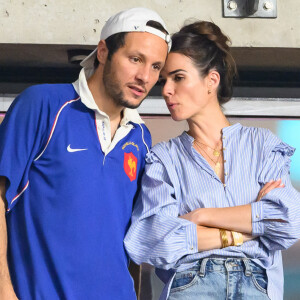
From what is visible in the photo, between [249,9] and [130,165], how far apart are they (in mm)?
1366

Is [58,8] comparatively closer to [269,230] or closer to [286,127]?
[286,127]

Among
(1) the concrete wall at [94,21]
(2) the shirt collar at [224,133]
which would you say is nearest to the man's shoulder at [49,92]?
(2) the shirt collar at [224,133]

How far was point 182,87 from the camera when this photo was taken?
2.88 metres

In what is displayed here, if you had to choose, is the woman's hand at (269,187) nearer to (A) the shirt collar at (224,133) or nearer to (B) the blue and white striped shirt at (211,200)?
(B) the blue and white striped shirt at (211,200)

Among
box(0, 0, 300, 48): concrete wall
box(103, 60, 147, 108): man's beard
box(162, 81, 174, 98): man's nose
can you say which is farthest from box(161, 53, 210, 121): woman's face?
box(0, 0, 300, 48): concrete wall

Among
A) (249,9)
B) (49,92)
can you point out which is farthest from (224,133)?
(249,9)

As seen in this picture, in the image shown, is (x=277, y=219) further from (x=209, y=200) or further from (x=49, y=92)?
(x=49, y=92)

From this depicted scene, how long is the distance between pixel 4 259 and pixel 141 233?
1.64 ft

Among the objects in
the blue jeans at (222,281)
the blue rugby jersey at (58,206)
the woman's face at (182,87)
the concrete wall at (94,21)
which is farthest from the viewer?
the concrete wall at (94,21)

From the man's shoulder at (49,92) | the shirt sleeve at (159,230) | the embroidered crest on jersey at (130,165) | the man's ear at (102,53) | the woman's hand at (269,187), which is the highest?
the man's ear at (102,53)

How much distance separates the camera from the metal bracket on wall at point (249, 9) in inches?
146

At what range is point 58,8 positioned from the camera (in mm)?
3660

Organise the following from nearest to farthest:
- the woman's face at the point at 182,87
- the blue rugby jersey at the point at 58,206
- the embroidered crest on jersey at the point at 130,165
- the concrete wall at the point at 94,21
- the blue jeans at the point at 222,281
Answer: the blue rugby jersey at the point at 58,206 < the blue jeans at the point at 222,281 < the embroidered crest on jersey at the point at 130,165 < the woman's face at the point at 182,87 < the concrete wall at the point at 94,21

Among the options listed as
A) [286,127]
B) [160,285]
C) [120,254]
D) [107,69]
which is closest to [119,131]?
[107,69]
